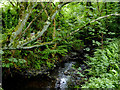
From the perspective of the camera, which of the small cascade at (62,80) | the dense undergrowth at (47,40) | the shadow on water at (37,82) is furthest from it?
the small cascade at (62,80)

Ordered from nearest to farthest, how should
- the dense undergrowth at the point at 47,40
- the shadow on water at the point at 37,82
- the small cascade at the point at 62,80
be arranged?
the dense undergrowth at the point at 47,40
the shadow on water at the point at 37,82
the small cascade at the point at 62,80

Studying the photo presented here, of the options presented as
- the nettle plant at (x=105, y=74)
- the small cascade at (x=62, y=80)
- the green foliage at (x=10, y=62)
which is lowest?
the small cascade at (x=62, y=80)

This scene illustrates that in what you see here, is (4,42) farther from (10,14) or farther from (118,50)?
(118,50)

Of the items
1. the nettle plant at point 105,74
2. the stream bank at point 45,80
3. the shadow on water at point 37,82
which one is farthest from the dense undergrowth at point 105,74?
the shadow on water at point 37,82

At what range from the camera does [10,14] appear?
474cm

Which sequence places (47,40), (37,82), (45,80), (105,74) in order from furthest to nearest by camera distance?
(47,40) → (45,80) → (37,82) → (105,74)

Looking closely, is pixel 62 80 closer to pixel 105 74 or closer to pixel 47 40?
pixel 105 74

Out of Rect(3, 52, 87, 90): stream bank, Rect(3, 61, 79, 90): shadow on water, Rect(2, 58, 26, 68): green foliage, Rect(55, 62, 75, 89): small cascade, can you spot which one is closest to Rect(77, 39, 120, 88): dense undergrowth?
Rect(3, 52, 87, 90): stream bank

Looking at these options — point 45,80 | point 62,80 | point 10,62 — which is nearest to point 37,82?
point 45,80

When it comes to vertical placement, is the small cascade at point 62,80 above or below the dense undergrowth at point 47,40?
below

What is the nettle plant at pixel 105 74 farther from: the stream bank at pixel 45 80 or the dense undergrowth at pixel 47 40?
the stream bank at pixel 45 80

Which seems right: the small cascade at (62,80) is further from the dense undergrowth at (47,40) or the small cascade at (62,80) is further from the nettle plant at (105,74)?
the nettle plant at (105,74)

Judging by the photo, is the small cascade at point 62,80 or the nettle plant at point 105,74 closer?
the nettle plant at point 105,74

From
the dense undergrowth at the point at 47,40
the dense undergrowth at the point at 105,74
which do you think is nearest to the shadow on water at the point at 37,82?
the dense undergrowth at the point at 47,40
